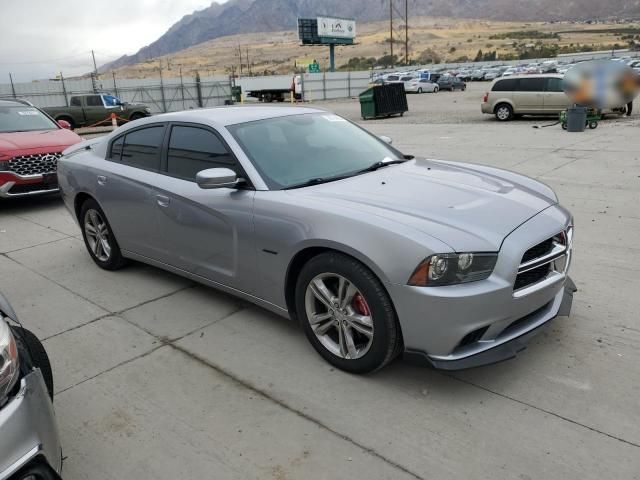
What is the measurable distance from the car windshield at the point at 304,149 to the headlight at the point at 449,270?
3.89 feet

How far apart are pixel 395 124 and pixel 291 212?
677 inches

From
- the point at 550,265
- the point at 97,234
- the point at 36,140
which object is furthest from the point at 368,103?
the point at 550,265

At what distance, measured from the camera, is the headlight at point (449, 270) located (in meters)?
2.70

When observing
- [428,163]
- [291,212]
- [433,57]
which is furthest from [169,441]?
[433,57]

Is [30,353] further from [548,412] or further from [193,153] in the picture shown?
[548,412]

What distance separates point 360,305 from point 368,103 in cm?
2048

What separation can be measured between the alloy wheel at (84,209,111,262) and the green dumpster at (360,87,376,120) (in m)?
18.4

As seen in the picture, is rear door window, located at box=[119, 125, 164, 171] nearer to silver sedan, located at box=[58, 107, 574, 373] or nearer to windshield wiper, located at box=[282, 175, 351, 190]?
silver sedan, located at box=[58, 107, 574, 373]

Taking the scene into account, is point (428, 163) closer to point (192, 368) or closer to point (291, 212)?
point (291, 212)

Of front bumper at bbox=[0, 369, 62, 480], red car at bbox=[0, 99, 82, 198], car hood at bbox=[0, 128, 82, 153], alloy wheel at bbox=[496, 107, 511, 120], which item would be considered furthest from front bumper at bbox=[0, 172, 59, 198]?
alloy wheel at bbox=[496, 107, 511, 120]

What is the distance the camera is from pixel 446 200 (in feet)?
10.5

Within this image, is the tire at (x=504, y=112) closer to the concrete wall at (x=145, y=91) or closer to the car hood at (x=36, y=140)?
the car hood at (x=36, y=140)

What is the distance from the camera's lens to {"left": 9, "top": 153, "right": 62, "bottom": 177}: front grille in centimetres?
761

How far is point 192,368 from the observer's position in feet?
11.1
